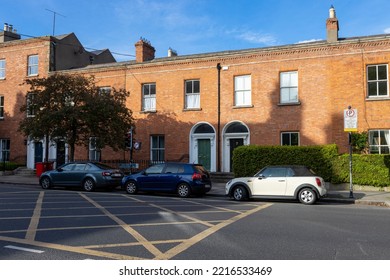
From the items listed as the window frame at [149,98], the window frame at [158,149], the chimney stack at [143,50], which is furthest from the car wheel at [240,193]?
the chimney stack at [143,50]

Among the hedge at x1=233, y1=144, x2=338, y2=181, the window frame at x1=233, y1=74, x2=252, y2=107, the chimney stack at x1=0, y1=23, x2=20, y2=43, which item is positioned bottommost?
the hedge at x1=233, y1=144, x2=338, y2=181

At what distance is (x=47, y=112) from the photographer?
63.2ft

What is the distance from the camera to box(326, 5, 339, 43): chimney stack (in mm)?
20094

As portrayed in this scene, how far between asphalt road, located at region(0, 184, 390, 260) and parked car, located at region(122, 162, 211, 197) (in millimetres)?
3546

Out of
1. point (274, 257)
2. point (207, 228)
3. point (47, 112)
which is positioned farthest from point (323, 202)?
point (47, 112)

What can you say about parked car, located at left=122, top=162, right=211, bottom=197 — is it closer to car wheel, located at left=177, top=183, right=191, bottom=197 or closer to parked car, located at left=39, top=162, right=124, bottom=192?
car wheel, located at left=177, top=183, right=191, bottom=197

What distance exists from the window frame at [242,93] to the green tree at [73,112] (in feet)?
22.2

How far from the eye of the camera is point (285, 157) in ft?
58.8

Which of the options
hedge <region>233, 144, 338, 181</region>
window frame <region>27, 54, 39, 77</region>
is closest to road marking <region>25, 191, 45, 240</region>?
hedge <region>233, 144, 338, 181</region>

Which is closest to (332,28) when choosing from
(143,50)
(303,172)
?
(303,172)

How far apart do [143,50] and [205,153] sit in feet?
28.2

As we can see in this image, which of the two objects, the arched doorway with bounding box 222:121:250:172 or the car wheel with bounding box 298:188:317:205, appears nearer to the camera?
the car wheel with bounding box 298:188:317:205

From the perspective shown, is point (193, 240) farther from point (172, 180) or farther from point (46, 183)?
point (46, 183)
